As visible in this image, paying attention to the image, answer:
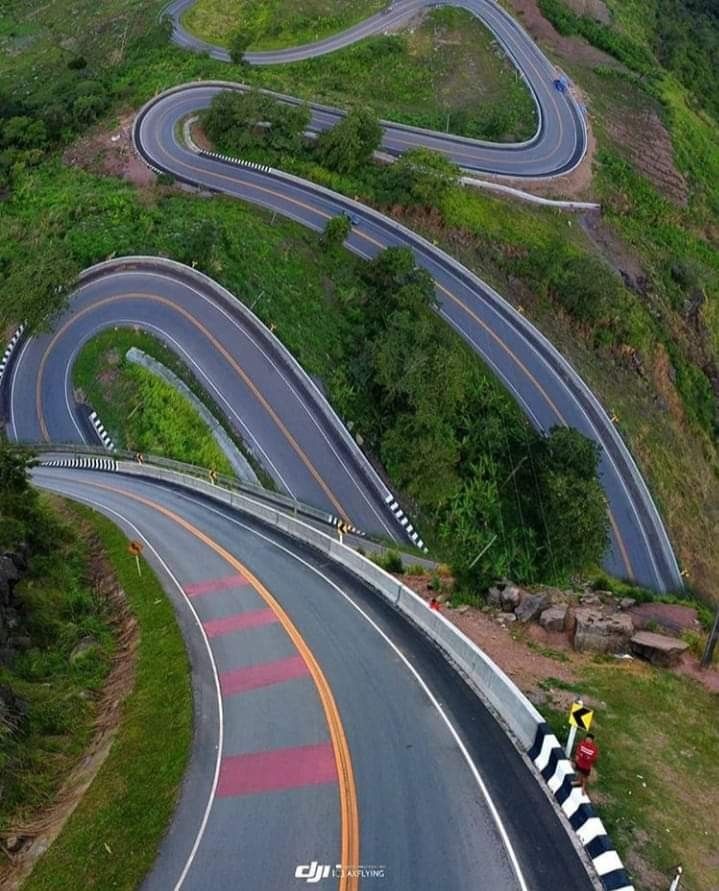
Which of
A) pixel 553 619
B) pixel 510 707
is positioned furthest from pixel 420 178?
pixel 510 707

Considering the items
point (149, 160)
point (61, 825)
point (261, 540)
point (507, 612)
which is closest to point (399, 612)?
point (507, 612)

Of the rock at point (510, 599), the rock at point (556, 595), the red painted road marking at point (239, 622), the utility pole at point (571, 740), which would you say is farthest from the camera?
the rock at point (556, 595)

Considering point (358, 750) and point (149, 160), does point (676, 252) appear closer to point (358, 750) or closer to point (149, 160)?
point (149, 160)

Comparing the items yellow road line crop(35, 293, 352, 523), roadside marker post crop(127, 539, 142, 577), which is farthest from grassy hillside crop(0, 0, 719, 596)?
roadside marker post crop(127, 539, 142, 577)

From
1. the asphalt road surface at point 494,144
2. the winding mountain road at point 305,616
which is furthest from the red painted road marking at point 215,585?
the asphalt road surface at point 494,144

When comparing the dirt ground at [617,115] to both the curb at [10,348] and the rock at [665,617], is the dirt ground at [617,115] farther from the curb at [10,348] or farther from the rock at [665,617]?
the rock at [665,617]

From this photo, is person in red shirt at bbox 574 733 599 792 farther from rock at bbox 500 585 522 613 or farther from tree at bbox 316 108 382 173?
tree at bbox 316 108 382 173
